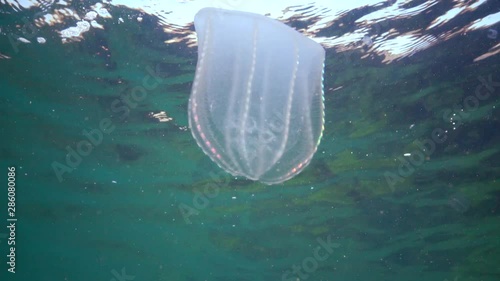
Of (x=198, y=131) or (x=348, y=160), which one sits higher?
(x=198, y=131)

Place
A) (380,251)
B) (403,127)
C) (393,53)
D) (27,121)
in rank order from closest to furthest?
(393,53)
(403,127)
(27,121)
(380,251)

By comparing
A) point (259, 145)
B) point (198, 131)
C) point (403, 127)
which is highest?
point (198, 131)

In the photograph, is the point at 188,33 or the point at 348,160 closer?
the point at 188,33

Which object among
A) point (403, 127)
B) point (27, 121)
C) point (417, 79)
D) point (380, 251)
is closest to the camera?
point (417, 79)

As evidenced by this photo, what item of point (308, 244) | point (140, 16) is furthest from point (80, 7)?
point (308, 244)

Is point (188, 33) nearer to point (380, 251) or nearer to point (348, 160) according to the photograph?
point (348, 160)

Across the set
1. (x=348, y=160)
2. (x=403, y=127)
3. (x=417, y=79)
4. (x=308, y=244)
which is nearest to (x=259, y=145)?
(x=417, y=79)

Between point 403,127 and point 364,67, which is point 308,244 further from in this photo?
point 364,67
